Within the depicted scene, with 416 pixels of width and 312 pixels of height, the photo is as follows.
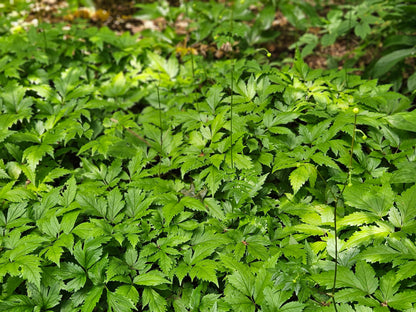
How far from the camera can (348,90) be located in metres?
2.96

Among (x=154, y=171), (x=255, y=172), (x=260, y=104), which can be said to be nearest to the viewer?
(x=255, y=172)

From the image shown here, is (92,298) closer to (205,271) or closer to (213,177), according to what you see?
(205,271)

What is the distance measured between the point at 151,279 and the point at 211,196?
2.59 feet

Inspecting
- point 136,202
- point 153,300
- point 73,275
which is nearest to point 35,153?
point 136,202

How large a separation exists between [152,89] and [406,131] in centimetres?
244

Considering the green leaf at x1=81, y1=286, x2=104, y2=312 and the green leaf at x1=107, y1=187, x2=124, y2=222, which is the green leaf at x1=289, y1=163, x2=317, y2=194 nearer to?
the green leaf at x1=107, y1=187, x2=124, y2=222

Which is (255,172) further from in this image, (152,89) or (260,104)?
(152,89)

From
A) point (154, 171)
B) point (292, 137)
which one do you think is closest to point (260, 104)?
point (292, 137)

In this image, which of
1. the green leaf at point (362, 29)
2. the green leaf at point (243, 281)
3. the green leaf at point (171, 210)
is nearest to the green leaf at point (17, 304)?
the green leaf at point (171, 210)

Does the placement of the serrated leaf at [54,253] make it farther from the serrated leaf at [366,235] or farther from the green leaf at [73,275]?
the serrated leaf at [366,235]

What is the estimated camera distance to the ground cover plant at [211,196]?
2.00 metres

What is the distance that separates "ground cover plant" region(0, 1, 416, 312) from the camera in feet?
6.57

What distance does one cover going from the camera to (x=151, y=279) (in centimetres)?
207

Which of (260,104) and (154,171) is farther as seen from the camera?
(260,104)
